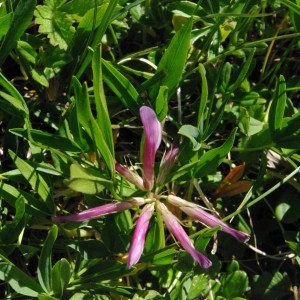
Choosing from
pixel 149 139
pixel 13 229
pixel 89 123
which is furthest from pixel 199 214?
pixel 13 229

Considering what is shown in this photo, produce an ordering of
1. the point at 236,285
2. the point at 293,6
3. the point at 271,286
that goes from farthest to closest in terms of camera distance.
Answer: the point at 271,286 < the point at 236,285 < the point at 293,6

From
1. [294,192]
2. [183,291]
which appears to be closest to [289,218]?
[294,192]

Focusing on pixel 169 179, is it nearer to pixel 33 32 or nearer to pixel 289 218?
pixel 289 218

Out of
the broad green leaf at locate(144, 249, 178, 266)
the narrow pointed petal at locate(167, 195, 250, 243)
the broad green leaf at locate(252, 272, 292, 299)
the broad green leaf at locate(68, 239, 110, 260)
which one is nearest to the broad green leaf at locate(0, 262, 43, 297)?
the broad green leaf at locate(68, 239, 110, 260)

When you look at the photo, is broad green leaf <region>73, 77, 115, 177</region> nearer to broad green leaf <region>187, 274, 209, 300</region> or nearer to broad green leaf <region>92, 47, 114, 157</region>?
broad green leaf <region>92, 47, 114, 157</region>

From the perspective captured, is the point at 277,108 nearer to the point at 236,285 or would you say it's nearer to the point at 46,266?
the point at 236,285

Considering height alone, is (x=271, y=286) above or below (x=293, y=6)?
below
